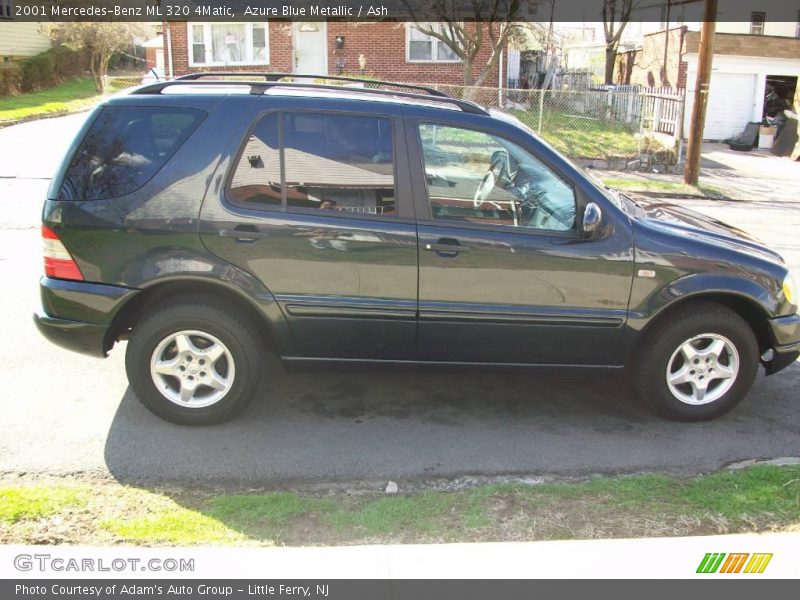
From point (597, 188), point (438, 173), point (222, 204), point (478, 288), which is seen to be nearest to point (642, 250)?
point (597, 188)

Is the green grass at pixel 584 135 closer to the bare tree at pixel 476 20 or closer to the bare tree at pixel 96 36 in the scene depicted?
the bare tree at pixel 476 20

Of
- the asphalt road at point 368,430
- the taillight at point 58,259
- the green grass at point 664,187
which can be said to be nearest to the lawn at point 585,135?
the green grass at point 664,187

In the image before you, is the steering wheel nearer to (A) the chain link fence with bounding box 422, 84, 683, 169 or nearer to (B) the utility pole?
(B) the utility pole

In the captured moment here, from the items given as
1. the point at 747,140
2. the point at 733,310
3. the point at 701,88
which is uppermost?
the point at 701,88

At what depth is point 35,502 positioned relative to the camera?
3543 millimetres

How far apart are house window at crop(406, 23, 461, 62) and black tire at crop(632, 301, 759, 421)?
20.8 metres

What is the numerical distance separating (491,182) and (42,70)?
33409mm

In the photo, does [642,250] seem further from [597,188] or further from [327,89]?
[327,89]

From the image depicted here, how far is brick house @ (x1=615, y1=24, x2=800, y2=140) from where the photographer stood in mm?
24578

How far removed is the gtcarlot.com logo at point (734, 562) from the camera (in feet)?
10.2

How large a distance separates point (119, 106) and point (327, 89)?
1210 mm

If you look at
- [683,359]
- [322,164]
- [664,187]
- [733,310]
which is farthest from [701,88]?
[322,164]

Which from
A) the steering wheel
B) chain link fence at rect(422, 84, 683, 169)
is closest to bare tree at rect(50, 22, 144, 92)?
chain link fence at rect(422, 84, 683, 169)

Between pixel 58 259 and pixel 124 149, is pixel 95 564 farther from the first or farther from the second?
pixel 124 149
